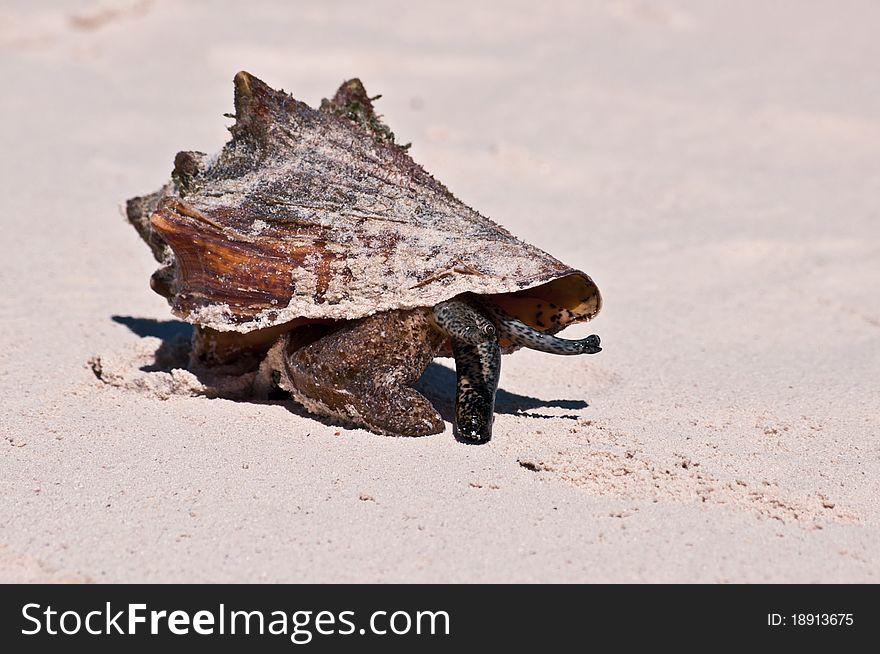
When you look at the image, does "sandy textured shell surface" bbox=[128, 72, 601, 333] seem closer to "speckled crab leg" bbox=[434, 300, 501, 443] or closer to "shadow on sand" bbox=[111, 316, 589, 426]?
"speckled crab leg" bbox=[434, 300, 501, 443]

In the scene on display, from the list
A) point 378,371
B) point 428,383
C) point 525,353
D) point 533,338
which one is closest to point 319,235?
point 378,371

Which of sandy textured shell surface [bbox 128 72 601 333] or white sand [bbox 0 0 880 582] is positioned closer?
white sand [bbox 0 0 880 582]

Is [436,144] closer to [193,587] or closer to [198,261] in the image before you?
[198,261]

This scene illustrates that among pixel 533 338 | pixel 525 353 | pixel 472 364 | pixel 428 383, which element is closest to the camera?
pixel 472 364

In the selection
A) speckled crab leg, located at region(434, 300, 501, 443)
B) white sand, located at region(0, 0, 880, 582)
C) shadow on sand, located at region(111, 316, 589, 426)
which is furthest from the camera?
shadow on sand, located at region(111, 316, 589, 426)

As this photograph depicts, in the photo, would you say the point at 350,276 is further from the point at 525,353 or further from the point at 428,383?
the point at 525,353

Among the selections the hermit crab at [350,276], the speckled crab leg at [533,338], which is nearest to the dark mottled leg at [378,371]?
the hermit crab at [350,276]

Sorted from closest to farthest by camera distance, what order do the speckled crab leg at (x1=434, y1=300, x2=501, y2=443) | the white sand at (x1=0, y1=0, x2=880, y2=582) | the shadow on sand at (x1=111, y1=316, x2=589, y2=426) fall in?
the white sand at (x1=0, y1=0, x2=880, y2=582), the speckled crab leg at (x1=434, y1=300, x2=501, y2=443), the shadow on sand at (x1=111, y1=316, x2=589, y2=426)

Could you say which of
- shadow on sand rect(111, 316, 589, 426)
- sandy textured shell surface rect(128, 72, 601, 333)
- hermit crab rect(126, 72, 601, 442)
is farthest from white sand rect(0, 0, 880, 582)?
sandy textured shell surface rect(128, 72, 601, 333)
